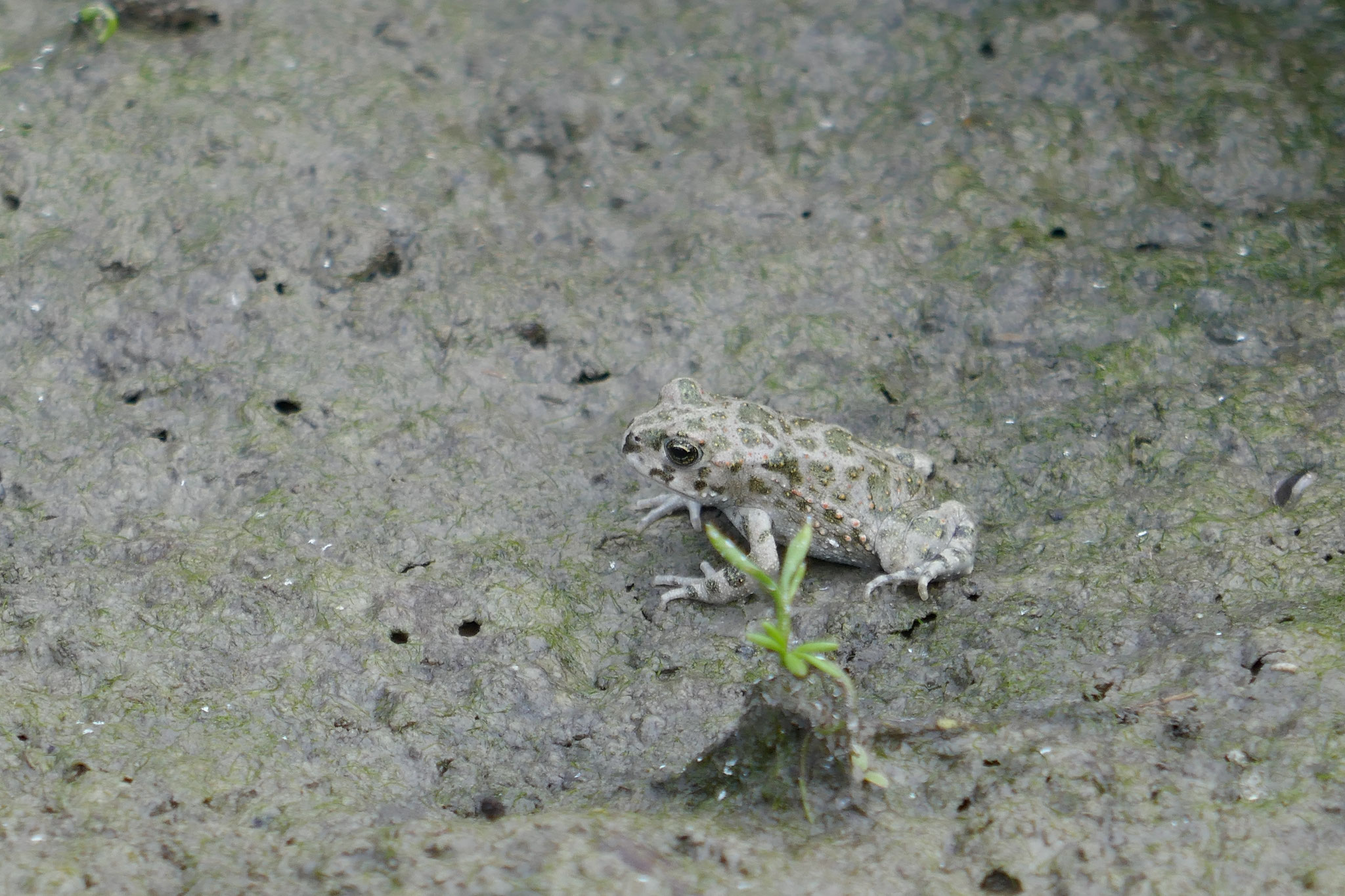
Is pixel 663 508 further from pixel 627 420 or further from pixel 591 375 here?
pixel 591 375

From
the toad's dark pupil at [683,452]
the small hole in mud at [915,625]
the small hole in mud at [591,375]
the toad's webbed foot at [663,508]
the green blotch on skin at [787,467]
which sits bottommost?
the toad's webbed foot at [663,508]

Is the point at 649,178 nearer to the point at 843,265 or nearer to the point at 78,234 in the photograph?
the point at 843,265

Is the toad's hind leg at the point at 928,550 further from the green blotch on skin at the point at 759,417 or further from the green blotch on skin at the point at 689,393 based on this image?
the green blotch on skin at the point at 689,393

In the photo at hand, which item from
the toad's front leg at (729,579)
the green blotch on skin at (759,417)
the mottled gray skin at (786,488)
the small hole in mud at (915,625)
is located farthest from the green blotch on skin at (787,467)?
the small hole in mud at (915,625)

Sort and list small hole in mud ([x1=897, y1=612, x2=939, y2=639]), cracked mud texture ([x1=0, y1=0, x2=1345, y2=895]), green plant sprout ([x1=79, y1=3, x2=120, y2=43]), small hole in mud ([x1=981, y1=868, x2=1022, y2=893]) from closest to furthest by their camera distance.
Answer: small hole in mud ([x1=981, y1=868, x2=1022, y2=893])
cracked mud texture ([x1=0, y1=0, x2=1345, y2=895])
small hole in mud ([x1=897, y1=612, x2=939, y2=639])
green plant sprout ([x1=79, y1=3, x2=120, y2=43])

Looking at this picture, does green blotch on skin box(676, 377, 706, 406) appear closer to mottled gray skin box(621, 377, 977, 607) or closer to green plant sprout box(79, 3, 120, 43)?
mottled gray skin box(621, 377, 977, 607)

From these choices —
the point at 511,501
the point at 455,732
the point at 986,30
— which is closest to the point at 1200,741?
the point at 455,732

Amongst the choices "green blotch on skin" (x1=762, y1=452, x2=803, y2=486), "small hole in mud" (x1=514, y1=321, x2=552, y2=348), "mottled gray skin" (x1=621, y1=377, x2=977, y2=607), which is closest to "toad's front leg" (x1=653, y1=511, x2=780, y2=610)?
"mottled gray skin" (x1=621, y1=377, x2=977, y2=607)
